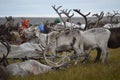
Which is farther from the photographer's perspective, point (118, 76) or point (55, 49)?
point (55, 49)

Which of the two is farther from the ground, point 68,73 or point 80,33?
point 80,33

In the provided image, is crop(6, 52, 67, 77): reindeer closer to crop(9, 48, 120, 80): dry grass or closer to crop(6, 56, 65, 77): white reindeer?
crop(6, 56, 65, 77): white reindeer

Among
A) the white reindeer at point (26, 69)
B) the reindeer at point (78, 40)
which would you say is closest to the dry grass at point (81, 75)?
the white reindeer at point (26, 69)

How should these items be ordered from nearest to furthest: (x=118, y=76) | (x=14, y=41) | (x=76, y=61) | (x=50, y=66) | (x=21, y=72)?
(x=118, y=76) → (x=21, y=72) → (x=50, y=66) → (x=76, y=61) → (x=14, y=41)

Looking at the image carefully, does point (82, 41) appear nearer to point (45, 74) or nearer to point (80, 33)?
point (80, 33)

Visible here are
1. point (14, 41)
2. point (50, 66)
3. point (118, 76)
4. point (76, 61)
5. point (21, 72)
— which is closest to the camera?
point (118, 76)

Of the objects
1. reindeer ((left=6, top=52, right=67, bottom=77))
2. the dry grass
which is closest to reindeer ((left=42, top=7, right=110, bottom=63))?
the dry grass

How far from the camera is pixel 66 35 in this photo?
12.5 meters

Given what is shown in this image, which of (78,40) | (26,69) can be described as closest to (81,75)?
(26,69)

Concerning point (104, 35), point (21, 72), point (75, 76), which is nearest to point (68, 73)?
point (75, 76)

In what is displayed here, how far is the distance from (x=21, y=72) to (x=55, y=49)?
291 cm

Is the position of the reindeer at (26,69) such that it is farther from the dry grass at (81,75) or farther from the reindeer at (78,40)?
the reindeer at (78,40)

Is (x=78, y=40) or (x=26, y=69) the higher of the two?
(x=78, y=40)

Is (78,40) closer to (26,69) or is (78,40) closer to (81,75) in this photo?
(81,75)
